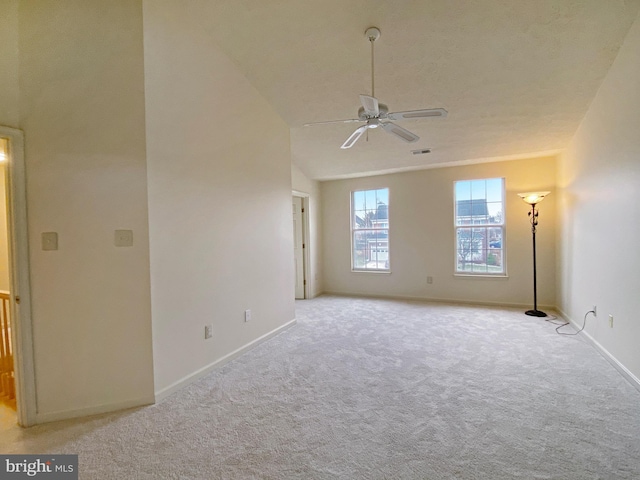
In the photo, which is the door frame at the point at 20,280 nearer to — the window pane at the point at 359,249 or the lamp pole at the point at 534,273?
the window pane at the point at 359,249

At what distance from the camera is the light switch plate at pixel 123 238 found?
229 cm

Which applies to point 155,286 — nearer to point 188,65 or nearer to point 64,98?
point 64,98

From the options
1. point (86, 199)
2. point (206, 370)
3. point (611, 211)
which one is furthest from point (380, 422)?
point (611, 211)

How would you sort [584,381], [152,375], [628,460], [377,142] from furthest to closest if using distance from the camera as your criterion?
[377,142] < [584,381] < [152,375] < [628,460]

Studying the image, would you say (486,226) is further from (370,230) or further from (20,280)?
(20,280)

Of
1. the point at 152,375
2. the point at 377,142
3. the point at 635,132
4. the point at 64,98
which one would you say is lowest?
the point at 152,375

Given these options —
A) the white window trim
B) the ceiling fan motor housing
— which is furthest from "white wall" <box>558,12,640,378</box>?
the ceiling fan motor housing

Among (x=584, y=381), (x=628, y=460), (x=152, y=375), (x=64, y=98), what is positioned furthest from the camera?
(x=584, y=381)

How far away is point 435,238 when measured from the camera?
561cm

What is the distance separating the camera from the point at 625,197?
2.61 m

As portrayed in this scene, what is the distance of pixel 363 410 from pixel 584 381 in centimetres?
197

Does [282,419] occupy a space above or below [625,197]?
below

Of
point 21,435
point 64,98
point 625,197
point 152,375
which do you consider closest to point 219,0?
point 64,98

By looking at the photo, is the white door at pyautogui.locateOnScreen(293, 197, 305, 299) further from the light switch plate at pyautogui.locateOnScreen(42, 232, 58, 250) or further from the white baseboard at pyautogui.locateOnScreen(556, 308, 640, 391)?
the white baseboard at pyautogui.locateOnScreen(556, 308, 640, 391)
